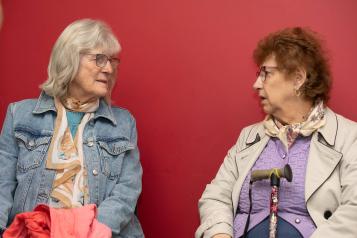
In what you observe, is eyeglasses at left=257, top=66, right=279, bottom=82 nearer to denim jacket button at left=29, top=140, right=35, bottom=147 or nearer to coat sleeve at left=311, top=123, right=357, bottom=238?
coat sleeve at left=311, top=123, right=357, bottom=238

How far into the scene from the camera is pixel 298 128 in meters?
2.16

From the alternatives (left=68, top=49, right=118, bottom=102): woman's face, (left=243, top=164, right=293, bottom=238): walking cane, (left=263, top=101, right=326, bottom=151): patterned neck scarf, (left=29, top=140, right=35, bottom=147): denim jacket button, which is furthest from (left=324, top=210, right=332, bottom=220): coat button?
(left=29, top=140, right=35, bottom=147): denim jacket button

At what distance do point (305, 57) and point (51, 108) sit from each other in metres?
1.04

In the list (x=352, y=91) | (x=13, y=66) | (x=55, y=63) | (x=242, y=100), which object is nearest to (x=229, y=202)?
(x=242, y=100)

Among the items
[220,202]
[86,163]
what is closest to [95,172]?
[86,163]

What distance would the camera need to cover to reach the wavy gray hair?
2336mm

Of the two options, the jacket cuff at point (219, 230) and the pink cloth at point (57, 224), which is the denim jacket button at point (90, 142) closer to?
the pink cloth at point (57, 224)

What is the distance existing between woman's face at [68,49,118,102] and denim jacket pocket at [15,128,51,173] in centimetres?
23

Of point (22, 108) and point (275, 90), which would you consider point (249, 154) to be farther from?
point (22, 108)

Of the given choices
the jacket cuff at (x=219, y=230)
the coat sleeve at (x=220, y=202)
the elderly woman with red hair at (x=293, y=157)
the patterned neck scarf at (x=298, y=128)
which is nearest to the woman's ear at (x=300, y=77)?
the elderly woman with red hair at (x=293, y=157)

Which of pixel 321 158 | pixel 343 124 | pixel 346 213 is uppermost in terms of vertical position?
pixel 343 124

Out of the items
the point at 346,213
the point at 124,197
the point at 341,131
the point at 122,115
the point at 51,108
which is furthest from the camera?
the point at 122,115

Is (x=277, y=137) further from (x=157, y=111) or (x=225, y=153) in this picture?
(x=157, y=111)

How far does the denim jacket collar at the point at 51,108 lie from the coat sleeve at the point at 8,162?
0.12m
